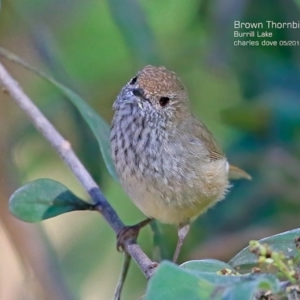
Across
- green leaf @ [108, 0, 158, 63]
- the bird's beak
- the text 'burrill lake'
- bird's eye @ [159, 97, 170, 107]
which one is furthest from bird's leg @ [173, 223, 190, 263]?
the text 'burrill lake'

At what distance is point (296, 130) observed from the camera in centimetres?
319

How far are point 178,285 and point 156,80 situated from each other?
5.84ft

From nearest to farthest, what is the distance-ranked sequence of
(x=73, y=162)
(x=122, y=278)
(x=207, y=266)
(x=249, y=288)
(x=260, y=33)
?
(x=249, y=288) → (x=207, y=266) → (x=122, y=278) → (x=73, y=162) → (x=260, y=33)

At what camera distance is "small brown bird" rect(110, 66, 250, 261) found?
118 inches

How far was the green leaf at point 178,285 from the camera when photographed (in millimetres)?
1274

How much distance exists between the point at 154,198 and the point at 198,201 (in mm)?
318

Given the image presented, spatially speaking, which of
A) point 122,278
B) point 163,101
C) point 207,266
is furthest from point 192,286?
point 163,101

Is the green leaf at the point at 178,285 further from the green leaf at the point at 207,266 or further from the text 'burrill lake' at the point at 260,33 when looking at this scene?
the text 'burrill lake' at the point at 260,33

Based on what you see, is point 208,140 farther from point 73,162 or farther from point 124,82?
point 73,162

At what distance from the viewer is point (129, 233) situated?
3039 mm

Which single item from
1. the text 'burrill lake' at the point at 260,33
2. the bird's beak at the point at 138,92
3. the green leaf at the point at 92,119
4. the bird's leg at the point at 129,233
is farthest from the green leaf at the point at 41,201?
the text 'burrill lake' at the point at 260,33

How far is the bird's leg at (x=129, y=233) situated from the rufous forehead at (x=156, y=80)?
2.15 ft

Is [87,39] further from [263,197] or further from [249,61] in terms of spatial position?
[263,197]

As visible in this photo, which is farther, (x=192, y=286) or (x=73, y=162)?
(x=73, y=162)
